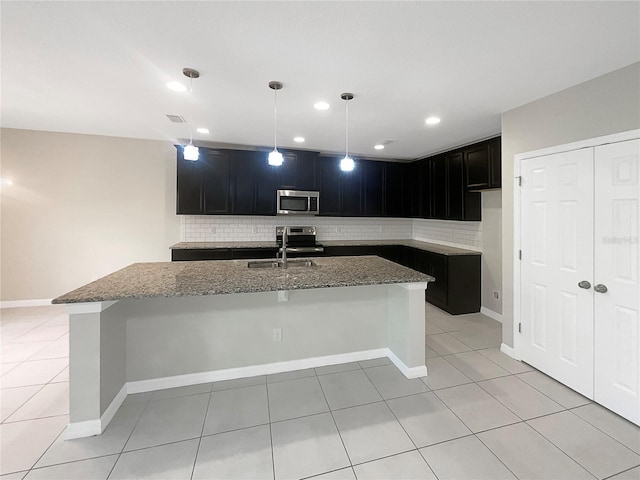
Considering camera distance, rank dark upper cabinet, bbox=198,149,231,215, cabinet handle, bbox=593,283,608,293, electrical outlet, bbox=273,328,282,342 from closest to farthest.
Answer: cabinet handle, bbox=593,283,608,293
electrical outlet, bbox=273,328,282,342
dark upper cabinet, bbox=198,149,231,215

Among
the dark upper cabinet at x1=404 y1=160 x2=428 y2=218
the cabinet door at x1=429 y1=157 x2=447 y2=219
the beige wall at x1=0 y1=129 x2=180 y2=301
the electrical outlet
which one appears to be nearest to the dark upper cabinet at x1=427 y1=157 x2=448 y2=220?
the cabinet door at x1=429 y1=157 x2=447 y2=219

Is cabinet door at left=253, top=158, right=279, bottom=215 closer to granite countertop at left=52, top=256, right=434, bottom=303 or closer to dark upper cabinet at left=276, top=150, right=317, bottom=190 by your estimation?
dark upper cabinet at left=276, top=150, right=317, bottom=190

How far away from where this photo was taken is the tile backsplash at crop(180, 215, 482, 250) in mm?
4500

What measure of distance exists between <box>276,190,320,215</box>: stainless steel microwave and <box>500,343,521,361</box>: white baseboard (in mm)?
3066

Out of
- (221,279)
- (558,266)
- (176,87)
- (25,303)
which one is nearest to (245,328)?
(221,279)

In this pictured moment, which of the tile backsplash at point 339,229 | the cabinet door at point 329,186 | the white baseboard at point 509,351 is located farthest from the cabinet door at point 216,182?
the white baseboard at point 509,351

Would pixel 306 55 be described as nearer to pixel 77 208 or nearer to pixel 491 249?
pixel 491 249

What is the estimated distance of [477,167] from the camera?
3734 millimetres

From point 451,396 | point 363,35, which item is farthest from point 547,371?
point 363,35

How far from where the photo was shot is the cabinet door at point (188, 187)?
4.18 meters

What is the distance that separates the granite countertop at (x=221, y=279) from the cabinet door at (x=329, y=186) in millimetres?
2132

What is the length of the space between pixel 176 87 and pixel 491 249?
4.16 meters

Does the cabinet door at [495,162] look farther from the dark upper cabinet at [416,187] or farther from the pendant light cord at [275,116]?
the pendant light cord at [275,116]

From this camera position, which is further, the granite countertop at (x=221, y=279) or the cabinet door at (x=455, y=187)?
the cabinet door at (x=455, y=187)
